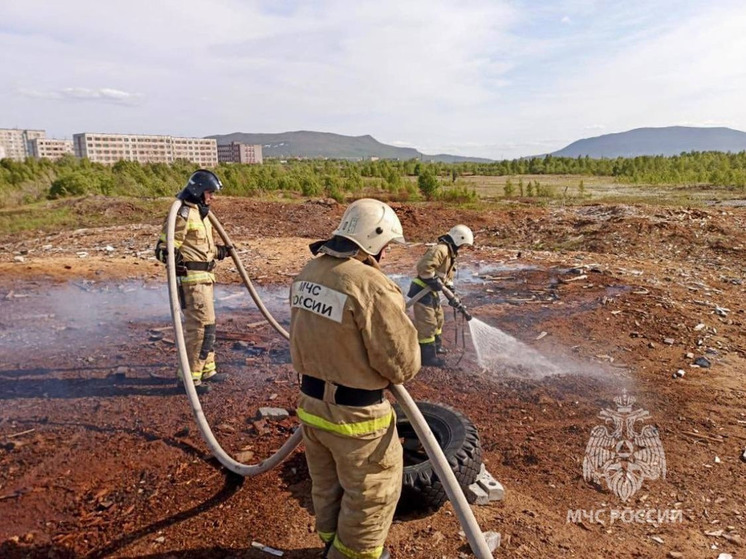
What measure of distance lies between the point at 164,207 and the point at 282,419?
17.0m

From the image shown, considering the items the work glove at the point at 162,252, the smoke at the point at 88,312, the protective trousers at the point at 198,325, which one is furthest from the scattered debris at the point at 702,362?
the work glove at the point at 162,252

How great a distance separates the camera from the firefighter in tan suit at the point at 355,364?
2377 millimetres

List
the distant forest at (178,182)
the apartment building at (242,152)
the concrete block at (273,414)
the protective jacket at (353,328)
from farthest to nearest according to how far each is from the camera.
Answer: the apartment building at (242,152) < the distant forest at (178,182) < the concrete block at (273,414) < the protective jacket at (353,328)

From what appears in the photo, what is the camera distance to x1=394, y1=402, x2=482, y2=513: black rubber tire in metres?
3.34

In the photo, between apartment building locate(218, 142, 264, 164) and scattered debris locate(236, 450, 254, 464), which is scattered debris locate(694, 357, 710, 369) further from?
apartment building locate(218, 142, 264, 164)

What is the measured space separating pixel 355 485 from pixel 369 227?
1.24 meters

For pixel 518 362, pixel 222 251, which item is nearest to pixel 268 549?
pixel 222 251

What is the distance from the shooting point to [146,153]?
102m

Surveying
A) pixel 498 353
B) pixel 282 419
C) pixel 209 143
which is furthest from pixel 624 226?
pixel 209 143

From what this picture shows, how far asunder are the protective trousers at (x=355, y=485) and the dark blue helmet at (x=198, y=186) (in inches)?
128

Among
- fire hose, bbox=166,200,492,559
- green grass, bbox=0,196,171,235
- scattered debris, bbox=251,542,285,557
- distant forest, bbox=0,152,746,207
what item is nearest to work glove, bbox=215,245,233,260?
fire hose, bbox=166,200,492,559

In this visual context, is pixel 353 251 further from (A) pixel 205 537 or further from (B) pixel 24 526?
(B) pixel 24 526

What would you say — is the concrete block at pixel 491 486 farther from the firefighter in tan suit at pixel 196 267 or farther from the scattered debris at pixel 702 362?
the scattered debris at pixel 702 362

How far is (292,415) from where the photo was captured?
188 inches
